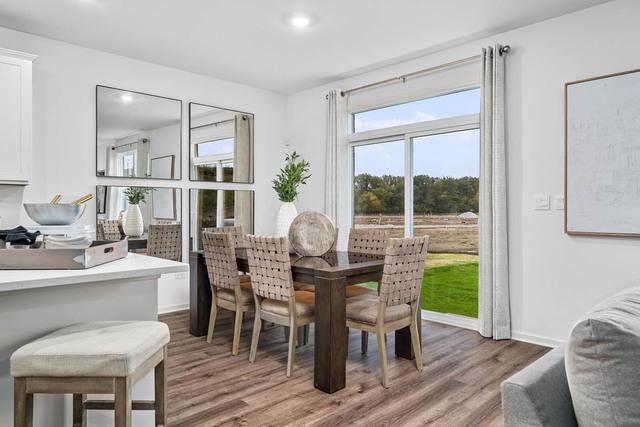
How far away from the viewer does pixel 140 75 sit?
4.40 meters

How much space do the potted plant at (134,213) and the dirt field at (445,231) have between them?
2.63 m

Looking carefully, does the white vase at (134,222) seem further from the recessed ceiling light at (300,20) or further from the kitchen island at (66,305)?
the kitchen island at (66,305)

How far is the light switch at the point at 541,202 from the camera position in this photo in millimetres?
3445

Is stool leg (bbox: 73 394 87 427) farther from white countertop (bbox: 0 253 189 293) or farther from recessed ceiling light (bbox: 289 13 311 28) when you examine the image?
recessed ceiling light (bbox: 289 13 311 28)

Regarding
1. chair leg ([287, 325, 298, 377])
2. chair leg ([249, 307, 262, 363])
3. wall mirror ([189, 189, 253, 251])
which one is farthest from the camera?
wall mirror ([189, 189, 253, 251])

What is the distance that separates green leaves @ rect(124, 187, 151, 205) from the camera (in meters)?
4.30

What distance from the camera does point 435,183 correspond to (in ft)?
14.2

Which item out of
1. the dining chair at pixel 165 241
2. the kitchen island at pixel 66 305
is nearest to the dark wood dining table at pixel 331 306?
the kitchen island at pixel 66 305

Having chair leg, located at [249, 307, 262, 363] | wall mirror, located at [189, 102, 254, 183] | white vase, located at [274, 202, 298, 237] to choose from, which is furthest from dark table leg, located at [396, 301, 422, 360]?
wall mirror, located at [189, 102, 254, 183]

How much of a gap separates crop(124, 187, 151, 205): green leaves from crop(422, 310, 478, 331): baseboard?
3096mm

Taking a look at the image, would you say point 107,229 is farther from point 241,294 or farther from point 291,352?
point 291,352

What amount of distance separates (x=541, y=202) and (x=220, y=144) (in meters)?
3.42

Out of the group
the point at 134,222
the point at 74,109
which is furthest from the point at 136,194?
the point at 74,109

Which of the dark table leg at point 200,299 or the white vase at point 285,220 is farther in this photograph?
the white vase at point 285,220
